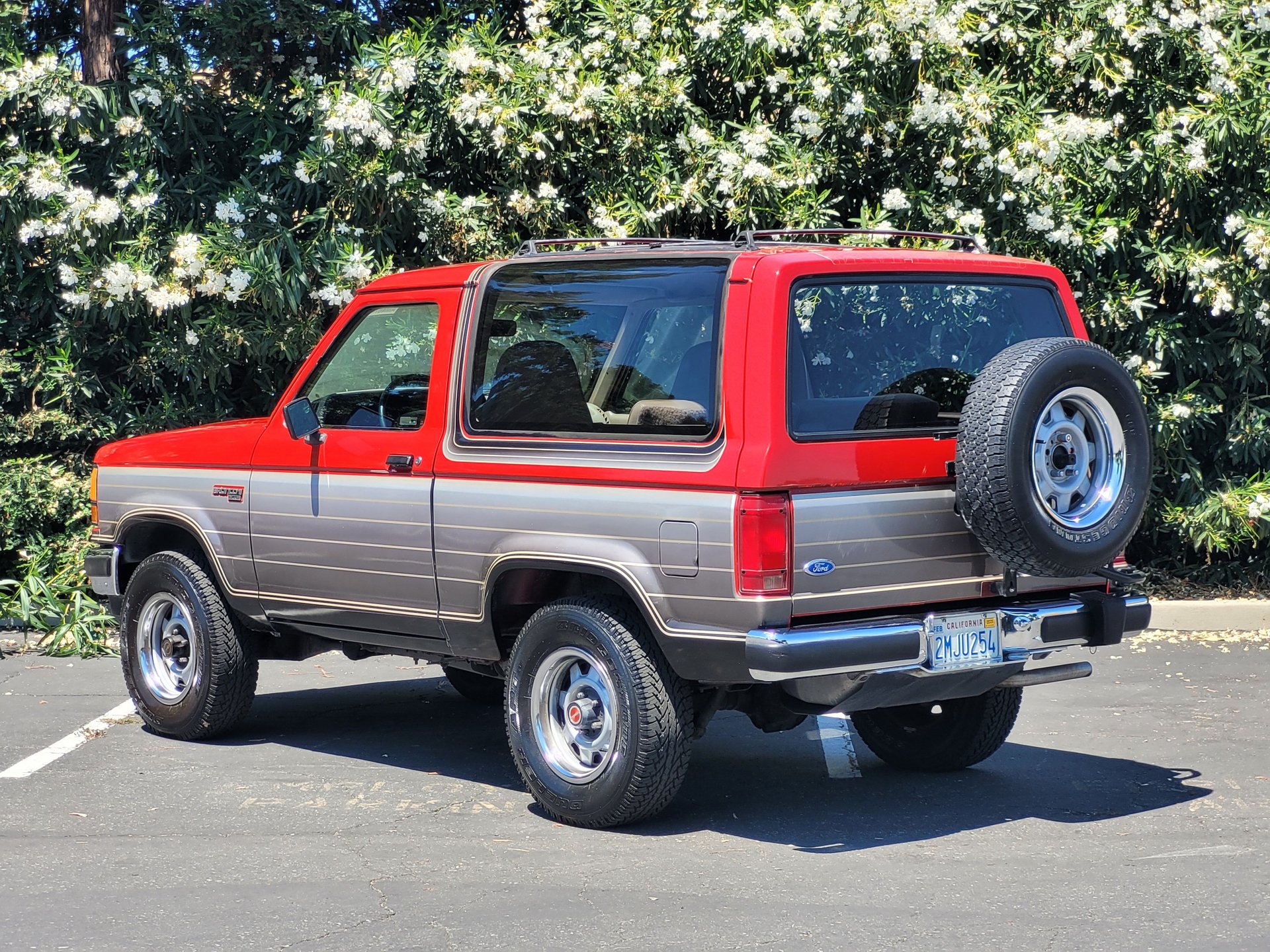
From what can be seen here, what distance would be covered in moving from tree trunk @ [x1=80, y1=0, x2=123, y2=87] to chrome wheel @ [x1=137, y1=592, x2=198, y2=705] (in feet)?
17.1

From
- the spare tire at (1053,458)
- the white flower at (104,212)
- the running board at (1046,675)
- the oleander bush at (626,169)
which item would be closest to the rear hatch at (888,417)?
the spare tire at (1053,458)

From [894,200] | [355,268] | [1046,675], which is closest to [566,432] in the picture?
[1046,675]

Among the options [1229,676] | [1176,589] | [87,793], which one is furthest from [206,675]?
[1176,589]

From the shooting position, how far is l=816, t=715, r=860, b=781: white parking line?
678 cm

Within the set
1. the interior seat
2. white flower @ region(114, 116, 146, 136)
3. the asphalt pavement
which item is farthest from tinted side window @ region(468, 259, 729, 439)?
white flower @ region(114, 116, 146, 136)

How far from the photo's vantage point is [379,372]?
6621mm

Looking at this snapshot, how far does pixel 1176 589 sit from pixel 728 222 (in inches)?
159

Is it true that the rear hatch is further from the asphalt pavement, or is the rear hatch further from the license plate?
the asphalt pavement

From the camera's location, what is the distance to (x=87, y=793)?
6359 mm

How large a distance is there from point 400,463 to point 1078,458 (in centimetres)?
250

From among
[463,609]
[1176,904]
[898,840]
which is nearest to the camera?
[1176,904]

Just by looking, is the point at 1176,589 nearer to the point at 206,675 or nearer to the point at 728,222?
the point at 728,222

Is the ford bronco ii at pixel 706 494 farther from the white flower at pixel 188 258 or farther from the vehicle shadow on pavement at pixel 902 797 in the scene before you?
the white flower at pixel 188 258

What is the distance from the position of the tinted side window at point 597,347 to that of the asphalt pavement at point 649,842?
145 cm
